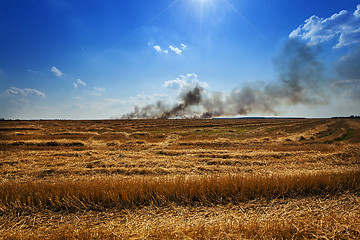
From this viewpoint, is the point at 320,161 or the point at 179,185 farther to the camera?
the point at 320,161

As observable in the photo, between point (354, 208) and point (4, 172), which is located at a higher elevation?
point (354, 208)

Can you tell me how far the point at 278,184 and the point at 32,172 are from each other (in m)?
11.1

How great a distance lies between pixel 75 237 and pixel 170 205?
2.04 metres

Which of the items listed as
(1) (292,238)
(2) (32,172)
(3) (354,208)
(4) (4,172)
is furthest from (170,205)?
(4) (4,172)

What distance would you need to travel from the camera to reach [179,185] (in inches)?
177

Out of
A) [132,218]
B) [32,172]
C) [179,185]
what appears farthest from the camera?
[32,172]

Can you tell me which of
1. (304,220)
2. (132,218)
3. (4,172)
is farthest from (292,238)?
(4,172)

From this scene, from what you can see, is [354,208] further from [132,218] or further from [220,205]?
[132,218]

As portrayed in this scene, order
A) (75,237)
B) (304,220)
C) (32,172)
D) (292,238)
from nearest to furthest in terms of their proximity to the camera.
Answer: (292,238)
(75,237)
(304,220)
(32,172)

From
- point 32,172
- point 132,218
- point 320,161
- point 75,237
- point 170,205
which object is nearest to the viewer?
point 75,237

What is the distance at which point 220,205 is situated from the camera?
3.98 meters

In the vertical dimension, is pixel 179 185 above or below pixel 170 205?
above

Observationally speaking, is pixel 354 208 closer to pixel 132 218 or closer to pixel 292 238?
pixel 292 238

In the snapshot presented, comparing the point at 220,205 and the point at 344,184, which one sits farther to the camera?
the point at 344,184
